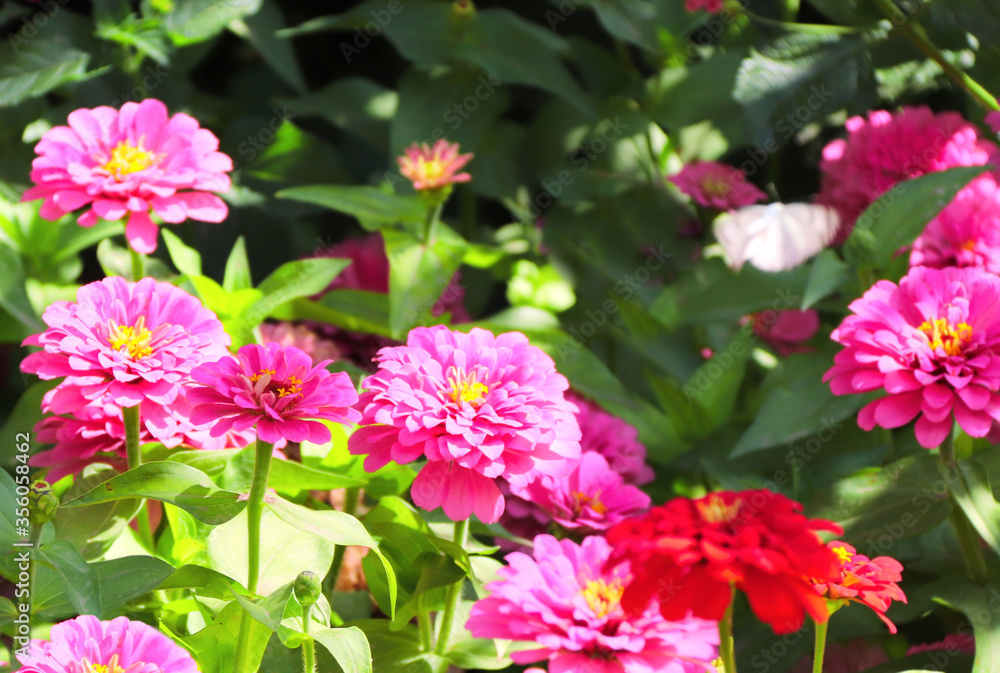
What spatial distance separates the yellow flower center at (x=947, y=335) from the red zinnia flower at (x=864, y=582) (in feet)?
0.39

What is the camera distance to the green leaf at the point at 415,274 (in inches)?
27.7

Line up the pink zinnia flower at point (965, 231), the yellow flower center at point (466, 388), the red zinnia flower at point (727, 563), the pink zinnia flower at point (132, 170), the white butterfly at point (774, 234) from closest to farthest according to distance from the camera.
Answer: the red zinnia flower at point (727, 563) → the yellow flower center at point (466, 388) → the pink zinnia flower at point (132, 170) → the pink zinnia flower at point (965, 231) → the white butterfly at point (774, 234)

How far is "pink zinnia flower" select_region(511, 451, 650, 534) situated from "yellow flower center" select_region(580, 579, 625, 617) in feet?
0.36

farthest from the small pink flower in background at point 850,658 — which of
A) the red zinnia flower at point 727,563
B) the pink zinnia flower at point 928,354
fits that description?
the red zinnia flower at point 727,563

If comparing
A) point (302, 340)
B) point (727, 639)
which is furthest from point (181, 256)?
point (727, 639)

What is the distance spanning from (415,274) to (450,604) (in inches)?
11.8

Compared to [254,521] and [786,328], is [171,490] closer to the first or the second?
[254,521]

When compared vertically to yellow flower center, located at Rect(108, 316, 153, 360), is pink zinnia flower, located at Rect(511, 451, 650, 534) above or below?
below

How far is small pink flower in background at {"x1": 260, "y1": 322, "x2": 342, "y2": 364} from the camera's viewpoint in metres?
0.73

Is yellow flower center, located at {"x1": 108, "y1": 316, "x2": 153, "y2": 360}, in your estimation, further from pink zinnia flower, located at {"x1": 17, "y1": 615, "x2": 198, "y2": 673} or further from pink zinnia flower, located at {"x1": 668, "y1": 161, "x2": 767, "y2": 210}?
pink zinnia flower, located at {"x1": 668, "y1": 161, "x2": 767, "y2": 210}

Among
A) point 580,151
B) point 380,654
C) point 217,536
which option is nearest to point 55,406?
point 217,536

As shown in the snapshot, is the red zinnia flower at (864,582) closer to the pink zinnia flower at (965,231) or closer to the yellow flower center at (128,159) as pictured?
the pink zinnia flower at (965,231)

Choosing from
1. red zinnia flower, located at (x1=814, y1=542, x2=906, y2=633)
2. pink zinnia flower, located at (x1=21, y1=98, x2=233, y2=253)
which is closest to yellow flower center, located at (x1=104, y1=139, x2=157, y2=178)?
pink zinnia flower, located at (x1=21, y1=98, x2=233, y2=253)

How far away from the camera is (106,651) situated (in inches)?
14.6
